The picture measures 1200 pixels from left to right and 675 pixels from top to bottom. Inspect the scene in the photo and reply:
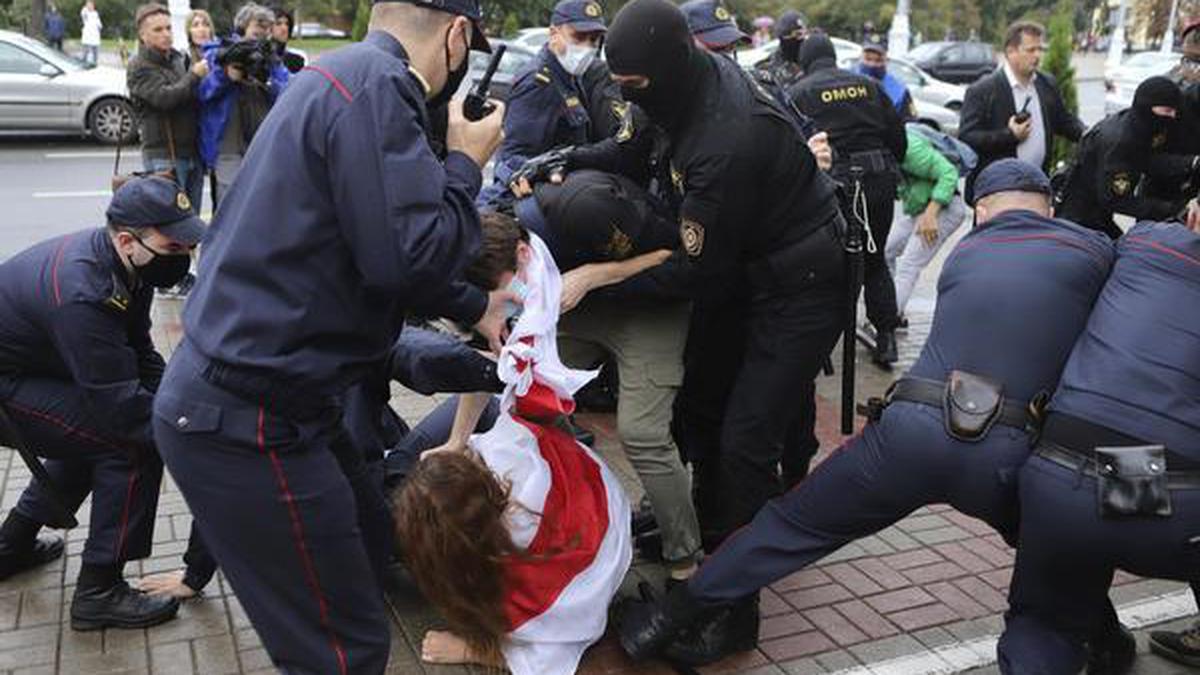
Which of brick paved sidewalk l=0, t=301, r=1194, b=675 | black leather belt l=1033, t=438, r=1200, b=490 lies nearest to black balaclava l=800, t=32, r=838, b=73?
brick paved sidewalk l=0, t=301, r=1194, b=675

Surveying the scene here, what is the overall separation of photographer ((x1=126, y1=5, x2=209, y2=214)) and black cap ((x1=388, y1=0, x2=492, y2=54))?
4810mm

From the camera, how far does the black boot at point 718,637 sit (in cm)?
308

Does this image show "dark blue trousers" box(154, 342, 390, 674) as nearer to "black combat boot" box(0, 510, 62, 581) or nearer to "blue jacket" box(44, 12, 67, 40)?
"black combat boot" box(0, 510, 62, 581)

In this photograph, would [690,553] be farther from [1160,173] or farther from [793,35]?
[793,35]

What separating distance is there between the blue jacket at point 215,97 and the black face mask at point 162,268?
367 cm

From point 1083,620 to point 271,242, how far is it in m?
2.02

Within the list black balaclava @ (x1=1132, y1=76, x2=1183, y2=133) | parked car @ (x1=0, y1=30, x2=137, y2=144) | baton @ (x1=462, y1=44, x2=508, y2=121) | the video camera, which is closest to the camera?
baton @ (x1=462, y1=44, x2=508, y2=121)

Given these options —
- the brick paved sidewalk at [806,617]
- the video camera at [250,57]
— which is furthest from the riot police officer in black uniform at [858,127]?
the video camera at [250,57]

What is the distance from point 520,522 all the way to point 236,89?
4721mm

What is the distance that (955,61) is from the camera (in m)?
23.2

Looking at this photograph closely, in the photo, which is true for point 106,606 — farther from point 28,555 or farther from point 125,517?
point 28,555

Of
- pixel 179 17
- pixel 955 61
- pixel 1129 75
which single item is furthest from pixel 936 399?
pixel 955 61

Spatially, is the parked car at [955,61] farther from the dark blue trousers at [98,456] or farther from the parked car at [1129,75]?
the dark blue trousers at [98,456]

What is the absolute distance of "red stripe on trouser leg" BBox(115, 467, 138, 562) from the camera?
3176 mm
